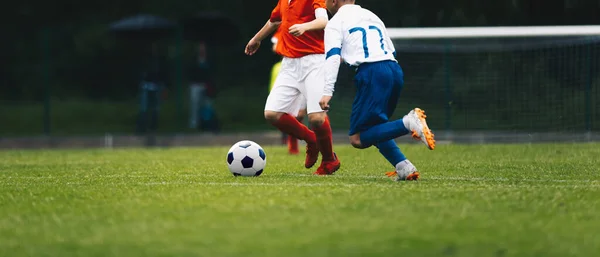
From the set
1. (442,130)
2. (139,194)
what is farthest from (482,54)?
(139,194)

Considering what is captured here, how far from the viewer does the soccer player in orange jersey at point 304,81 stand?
27.9 feet

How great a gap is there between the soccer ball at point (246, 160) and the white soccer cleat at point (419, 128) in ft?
4.94

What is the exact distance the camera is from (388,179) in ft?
25.9

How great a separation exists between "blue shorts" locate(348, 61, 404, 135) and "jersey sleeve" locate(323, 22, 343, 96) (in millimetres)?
223

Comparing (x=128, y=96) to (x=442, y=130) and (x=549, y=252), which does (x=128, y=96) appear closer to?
(x=442, y=130)

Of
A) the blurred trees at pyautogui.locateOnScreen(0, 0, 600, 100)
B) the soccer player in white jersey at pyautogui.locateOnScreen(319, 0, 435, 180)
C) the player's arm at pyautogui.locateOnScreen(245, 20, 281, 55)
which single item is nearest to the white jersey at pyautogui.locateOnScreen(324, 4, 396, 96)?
the soccer player in white jersey at pyautogui.locateOnScreen(319, 0, 435, 180)

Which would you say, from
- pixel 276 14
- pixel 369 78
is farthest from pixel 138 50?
pixel 369 78

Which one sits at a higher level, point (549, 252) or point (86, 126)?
point (549, 252)

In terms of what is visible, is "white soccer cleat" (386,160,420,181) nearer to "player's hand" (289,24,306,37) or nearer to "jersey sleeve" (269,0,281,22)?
"player's hand" (289,24,306,37)

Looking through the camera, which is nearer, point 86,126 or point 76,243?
point 76,243

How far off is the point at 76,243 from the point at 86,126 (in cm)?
2004

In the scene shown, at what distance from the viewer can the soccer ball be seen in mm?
8375

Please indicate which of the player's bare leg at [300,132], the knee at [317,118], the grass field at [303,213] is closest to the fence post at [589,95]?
the grass field at [303,213]

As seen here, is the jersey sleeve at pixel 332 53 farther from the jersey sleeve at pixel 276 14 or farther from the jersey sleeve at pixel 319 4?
the jersey sleeve at pixel 276 14
